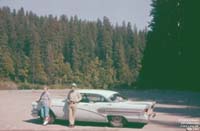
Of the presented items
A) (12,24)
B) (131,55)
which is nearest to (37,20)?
(12,24)

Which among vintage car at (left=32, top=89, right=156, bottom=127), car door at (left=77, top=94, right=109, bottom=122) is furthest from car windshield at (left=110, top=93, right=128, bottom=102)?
car door at (left=77, top=94, right=109, bottom=122)

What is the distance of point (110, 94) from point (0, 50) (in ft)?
307

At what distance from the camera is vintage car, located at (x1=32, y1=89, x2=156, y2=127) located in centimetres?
1644

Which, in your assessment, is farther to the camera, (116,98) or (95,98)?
(116,98)

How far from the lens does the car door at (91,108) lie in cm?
1695

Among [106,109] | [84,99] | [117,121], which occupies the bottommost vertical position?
[117,121]

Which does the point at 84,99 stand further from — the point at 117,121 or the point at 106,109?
the point at 117,121

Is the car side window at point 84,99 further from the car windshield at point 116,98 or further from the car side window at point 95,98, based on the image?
the car windshield at point 116,98

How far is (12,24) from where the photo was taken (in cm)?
13450

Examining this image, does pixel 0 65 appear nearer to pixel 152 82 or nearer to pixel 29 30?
pixel 29 30

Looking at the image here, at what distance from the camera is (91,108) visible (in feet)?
55.8

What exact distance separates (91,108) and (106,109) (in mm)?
635

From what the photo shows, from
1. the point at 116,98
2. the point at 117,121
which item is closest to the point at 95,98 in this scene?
the point at 116,98

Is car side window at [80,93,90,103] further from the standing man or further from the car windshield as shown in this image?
the car windshield
